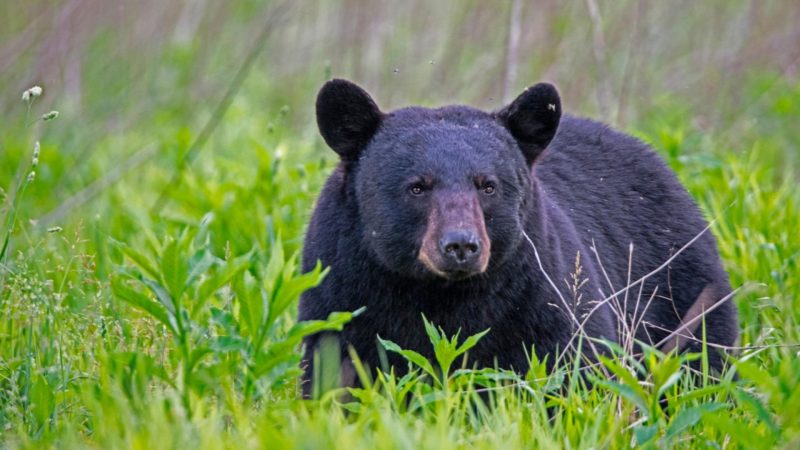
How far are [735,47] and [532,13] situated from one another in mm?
1768

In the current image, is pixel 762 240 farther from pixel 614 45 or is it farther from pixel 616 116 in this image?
pixel 614 45

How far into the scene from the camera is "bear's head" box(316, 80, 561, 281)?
464cm

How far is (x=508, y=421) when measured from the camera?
3896mm

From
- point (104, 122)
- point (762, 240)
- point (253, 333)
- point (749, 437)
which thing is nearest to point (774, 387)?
point (749, 437)

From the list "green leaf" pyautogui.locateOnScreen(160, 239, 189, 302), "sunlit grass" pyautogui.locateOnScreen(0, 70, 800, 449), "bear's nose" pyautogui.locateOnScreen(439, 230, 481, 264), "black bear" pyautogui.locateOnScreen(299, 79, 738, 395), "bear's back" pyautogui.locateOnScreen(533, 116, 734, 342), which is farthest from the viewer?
"bear's back" pyautogui.locateOnScreen(533, 116, 734, 342)

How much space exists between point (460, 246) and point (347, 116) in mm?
985

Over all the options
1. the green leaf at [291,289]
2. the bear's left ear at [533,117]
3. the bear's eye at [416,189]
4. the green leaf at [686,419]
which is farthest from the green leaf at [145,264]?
the bear's left ear at [533,117]

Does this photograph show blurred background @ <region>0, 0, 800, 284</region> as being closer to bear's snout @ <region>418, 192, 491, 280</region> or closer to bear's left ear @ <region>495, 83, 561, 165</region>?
bear's left ear @ <region>495, 83, 561, 165</region>

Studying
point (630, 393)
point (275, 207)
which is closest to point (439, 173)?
point (630, 393)

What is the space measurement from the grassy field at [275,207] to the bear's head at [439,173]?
0.44m

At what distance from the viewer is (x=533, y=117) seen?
17.3ft

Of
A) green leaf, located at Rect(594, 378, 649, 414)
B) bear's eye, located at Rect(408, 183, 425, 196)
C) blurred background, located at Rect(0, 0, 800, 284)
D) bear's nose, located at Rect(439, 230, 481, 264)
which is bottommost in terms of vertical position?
green leaf, located at Rect(594, 378, 649, 414)

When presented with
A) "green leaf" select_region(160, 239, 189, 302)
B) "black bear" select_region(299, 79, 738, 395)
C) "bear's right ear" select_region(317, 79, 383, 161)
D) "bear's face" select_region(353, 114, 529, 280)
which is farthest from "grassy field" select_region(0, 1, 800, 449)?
"bear's right ear" select_region(317, 79, 383, 161)

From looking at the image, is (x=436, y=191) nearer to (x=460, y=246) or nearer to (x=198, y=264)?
(x=460, y=246)
